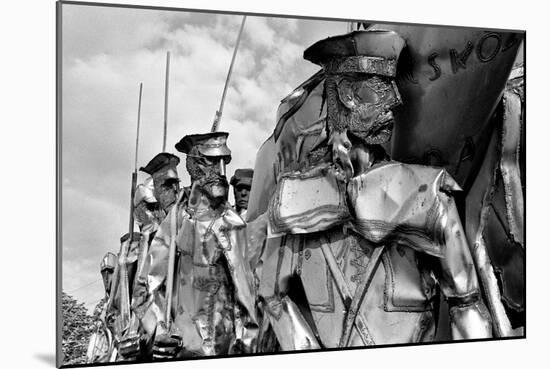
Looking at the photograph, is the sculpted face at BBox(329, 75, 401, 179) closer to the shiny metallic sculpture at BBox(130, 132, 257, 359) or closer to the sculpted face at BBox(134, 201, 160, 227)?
the shiny metallic sculpture at BBox(130, 132, 257, 359)

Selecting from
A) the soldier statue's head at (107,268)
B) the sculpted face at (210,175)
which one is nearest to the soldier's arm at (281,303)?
the sculpted face at (210,175)

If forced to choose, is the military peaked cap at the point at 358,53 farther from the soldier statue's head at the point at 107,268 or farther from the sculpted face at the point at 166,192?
the soldier statue's head at the point at 107,268

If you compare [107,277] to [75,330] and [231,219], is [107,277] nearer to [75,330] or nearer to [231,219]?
[75,330]

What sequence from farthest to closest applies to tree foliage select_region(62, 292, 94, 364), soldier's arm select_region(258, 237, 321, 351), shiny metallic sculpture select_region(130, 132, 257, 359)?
soldier's arm select_region(258, 237, 321, 351) → shiny metallic sculpture select_region(130, 132, 257, 359) → tree foliage select_region(62, 292, 94, 364)

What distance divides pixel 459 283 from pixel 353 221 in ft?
2.05

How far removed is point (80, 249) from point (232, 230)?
2.61 feet

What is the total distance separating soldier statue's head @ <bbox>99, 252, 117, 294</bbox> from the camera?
570 cm

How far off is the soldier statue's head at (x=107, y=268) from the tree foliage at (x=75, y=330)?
158 mm

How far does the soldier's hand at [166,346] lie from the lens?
585cm

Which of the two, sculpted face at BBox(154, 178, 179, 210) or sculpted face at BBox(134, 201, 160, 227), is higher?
sculpted face at BBox(154, 178, 179, 210)

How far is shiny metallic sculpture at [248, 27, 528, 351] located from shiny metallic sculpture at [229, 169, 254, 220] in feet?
0.14

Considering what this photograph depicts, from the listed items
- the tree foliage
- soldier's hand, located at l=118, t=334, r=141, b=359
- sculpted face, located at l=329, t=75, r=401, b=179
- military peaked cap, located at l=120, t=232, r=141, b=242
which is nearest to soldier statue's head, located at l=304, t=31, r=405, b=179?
sculpted face, located at l=329, t=75, r=401, b=179

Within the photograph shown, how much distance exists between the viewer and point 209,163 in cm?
→ 591

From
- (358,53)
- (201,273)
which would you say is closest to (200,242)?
(201,273)
